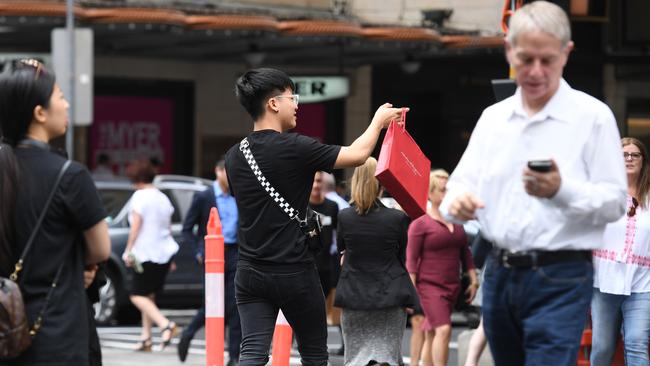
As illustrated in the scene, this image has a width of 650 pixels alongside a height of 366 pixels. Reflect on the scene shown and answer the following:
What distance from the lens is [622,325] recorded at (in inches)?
368

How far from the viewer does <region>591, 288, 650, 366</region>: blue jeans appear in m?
8.95

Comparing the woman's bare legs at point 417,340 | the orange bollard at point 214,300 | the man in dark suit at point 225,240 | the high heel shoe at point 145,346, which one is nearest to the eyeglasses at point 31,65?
the orange bollard at point 214,300

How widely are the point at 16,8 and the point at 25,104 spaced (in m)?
15.5

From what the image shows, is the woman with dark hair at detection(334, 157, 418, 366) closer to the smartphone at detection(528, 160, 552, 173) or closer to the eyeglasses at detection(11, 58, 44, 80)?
the eyeglasses at detection(11, 58, 44, 80)

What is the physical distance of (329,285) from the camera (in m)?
15.5

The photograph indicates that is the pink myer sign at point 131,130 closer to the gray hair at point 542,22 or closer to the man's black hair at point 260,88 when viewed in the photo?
A: the man's black hair at point 260,88

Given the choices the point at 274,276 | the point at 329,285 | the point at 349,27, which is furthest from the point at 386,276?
the point at 349,27

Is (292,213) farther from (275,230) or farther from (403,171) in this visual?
(403,171)

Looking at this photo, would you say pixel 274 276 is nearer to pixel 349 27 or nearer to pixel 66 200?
pixel 66 200

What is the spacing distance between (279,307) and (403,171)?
44.2 inches

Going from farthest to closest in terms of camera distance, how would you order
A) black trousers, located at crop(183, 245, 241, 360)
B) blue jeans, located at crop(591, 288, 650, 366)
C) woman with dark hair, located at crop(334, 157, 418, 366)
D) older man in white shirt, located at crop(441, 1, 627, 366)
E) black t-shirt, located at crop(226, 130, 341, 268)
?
black trousers, located at crop(183, 245, 241, 360), woman with dark hair, located at crop(334, 157, 418, 366), blue jeans, located at crop(591, 288, 650, 366), black t-shirt, located at crop(226, 130, 341, 268), older man in white shirt, located at crop(441, 1, 627, 366)

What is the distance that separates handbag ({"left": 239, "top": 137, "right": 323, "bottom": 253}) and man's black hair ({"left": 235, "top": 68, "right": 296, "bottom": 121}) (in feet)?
0.62

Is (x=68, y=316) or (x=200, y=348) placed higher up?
(x=68, y=316)

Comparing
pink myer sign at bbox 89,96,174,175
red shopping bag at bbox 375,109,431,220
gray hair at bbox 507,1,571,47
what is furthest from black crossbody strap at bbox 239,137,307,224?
pink myer sign at bbox 89,96,174,175
